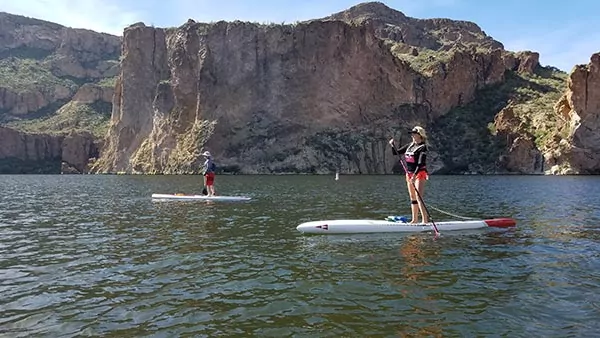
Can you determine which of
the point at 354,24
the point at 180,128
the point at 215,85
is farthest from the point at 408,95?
the point at 180,128

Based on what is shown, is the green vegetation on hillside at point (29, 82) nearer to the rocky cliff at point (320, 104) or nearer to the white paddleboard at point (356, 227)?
the rocky cliff at point (320, 104)

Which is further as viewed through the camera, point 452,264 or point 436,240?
point 436,240

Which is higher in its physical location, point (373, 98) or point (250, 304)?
point (373, 98)

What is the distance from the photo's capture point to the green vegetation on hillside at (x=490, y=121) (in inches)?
4505

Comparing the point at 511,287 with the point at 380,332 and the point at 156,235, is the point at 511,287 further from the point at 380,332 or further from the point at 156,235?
the point at 156,235

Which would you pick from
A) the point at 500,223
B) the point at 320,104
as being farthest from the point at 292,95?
the point at 500,223

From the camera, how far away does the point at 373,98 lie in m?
124

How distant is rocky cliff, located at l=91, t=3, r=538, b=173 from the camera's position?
117 m

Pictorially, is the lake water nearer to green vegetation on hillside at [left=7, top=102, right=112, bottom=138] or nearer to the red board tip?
the red board tip

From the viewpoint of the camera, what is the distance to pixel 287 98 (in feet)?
394

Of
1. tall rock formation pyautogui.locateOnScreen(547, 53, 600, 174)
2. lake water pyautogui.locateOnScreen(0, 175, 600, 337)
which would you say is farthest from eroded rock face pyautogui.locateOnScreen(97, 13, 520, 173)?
lake water pyautogui.locateOnScreen(0, 175, 600, 337)

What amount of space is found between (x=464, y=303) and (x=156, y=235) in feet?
38.1

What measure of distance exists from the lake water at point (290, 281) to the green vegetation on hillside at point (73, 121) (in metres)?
156

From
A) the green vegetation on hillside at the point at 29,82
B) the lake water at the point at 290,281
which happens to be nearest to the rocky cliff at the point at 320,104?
the green vegetation on hillside at the point at 29,82
